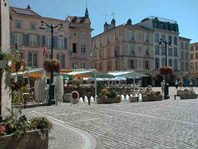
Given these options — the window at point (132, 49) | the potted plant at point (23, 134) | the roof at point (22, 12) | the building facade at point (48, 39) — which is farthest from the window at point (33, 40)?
the potted plant at point (23, 134)

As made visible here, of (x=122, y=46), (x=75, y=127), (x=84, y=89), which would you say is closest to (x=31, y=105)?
(x=84, y=89)

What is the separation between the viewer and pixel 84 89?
18.1 m

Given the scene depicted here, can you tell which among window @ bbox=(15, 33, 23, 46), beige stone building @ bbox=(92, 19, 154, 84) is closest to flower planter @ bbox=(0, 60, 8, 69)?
window @ bbox=(15, 33, 23, 46)

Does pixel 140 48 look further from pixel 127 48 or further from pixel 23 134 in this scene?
pixel 23 134

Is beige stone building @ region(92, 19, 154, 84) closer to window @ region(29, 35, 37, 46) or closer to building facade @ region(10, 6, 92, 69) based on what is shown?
building facade @ region(10, 6, 92, 69)

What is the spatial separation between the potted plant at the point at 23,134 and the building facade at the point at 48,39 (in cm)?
2800

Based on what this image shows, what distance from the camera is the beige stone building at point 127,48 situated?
148 ft

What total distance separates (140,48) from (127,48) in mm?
3491

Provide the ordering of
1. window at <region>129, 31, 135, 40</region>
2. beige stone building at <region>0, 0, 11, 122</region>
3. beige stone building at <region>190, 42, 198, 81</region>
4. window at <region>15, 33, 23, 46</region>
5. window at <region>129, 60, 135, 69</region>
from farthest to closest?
beige stone building at <region>190, 42, 198, 81</region>
window at <region>129, 31, 135, 40</region>
window at <region>129, 60, 135, 69</region>
window at <region>15, 33, 23, 46</region>
beige stone building at <region>0, 0, 11, 122</region>

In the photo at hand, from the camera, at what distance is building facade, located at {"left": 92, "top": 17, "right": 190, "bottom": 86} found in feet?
149

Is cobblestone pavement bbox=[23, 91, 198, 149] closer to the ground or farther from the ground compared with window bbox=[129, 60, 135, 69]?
closer to the ground

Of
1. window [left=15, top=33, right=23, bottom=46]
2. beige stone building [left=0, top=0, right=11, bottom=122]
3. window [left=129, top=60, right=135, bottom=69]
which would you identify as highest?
window [left=15, top=33, right=23, bottom=46]

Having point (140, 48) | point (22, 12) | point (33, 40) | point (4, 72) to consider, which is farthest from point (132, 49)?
point (4, 72)

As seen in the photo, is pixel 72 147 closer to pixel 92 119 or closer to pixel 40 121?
pixel 40 121
